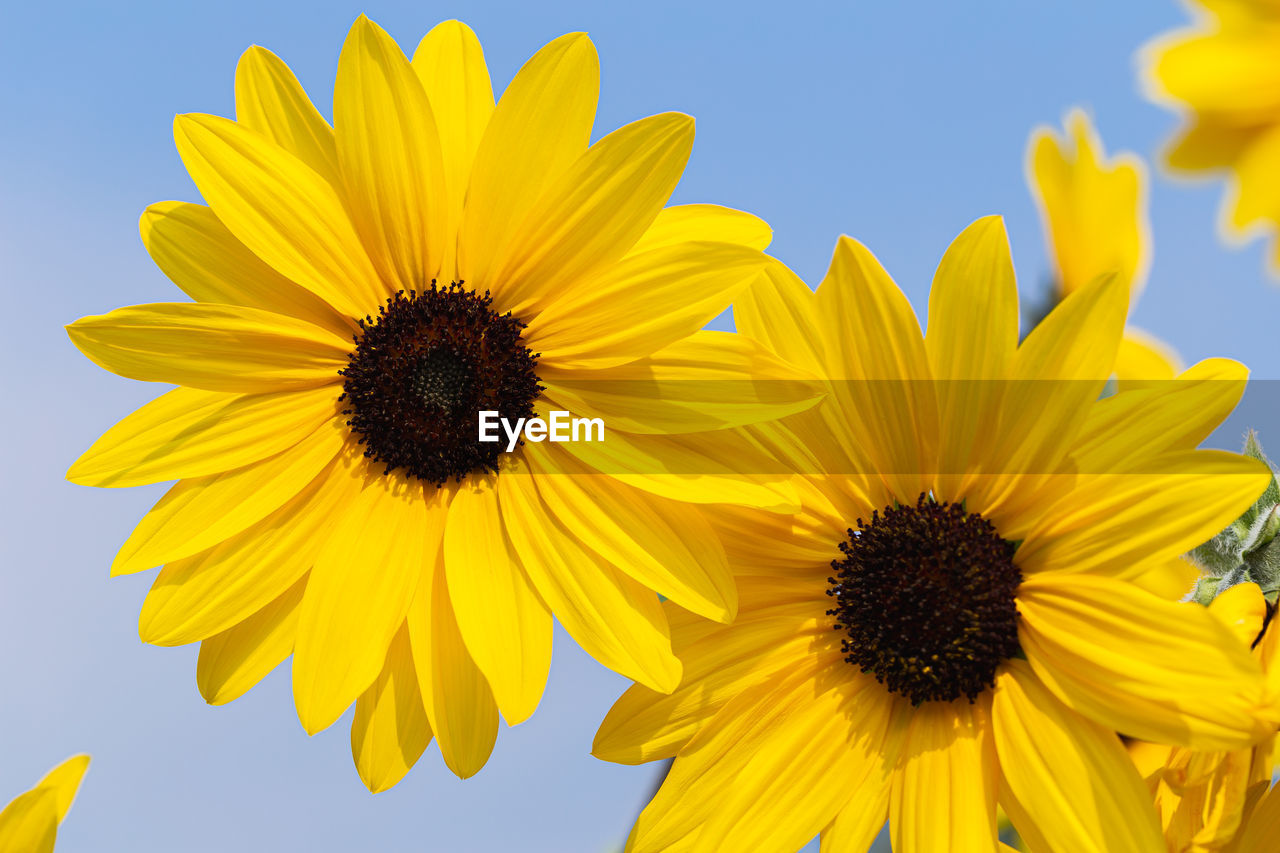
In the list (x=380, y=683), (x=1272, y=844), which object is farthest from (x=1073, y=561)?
(x=380, y=683)

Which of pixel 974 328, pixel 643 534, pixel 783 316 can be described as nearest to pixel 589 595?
pixel 643 534

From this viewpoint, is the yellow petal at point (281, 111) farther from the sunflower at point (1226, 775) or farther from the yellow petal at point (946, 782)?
the sunflower at point (1226, 775)

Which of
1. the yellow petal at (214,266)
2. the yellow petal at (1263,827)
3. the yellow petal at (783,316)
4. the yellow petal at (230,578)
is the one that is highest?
the yellow petal at (214,266)

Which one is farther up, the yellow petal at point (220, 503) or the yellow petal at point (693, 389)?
the yellow petal at point (693, 389)

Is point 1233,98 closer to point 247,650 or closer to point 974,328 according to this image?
point 974,328

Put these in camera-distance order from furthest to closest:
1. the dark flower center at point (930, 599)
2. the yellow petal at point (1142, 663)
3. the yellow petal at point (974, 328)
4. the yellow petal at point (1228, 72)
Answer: the yellow petal at point (1228, 72) < the dark flower center at point (930, 599) < the yellow petal at point (974, 328) < the yellow petal at point (1142, 663)

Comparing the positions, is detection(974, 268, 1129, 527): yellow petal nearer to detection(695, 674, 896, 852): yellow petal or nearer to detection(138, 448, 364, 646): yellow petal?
detection(695, 674, 896, 852): yellow petal

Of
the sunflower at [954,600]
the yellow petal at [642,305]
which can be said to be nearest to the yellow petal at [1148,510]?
the sunflower at [954,600]
